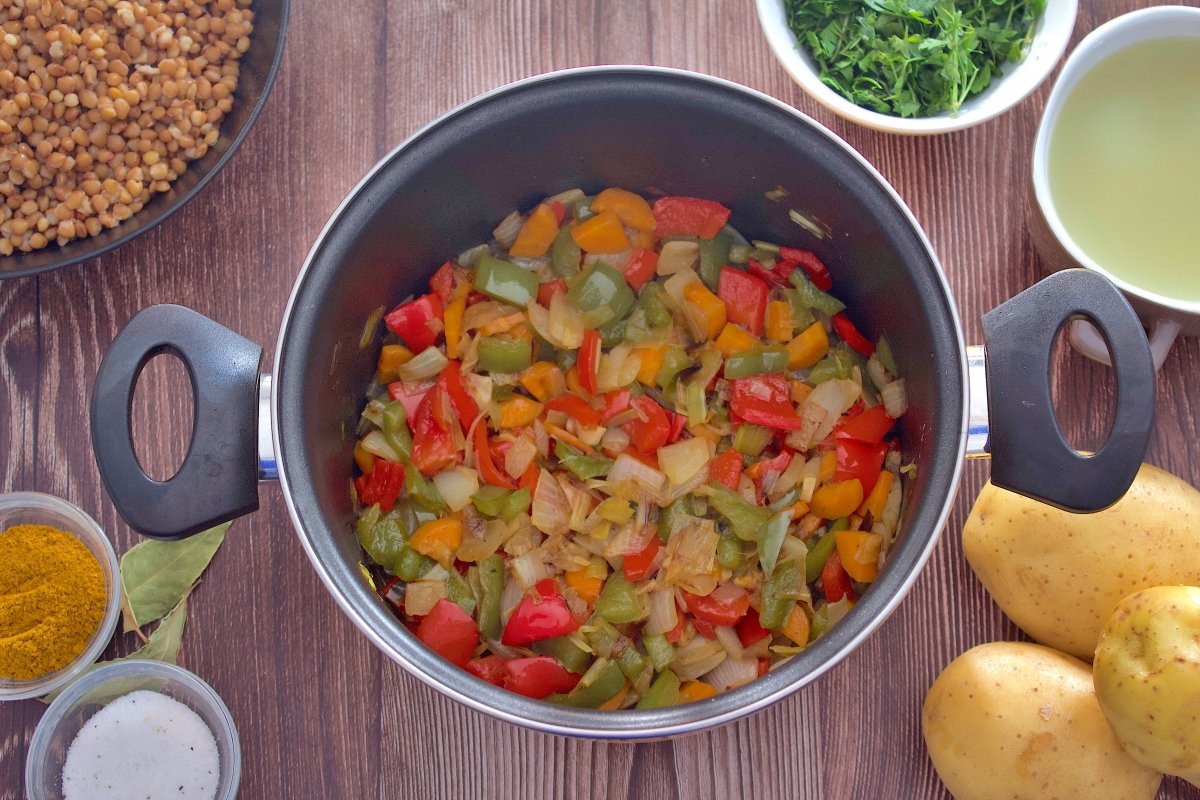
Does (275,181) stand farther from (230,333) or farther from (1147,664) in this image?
(1147,664)

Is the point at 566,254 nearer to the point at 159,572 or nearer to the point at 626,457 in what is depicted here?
the point at 626,457

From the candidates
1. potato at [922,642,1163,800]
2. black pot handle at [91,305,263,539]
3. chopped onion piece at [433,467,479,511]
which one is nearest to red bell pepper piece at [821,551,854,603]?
potato at [922,642,1163,800]

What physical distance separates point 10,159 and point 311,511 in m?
0.86

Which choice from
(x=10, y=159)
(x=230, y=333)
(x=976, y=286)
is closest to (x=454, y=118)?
(x=230, y=333)

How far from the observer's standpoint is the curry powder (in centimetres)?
148

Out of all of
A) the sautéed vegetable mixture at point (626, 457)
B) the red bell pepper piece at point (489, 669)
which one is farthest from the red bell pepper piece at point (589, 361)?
the red bell pepper piece at point (489, 669)

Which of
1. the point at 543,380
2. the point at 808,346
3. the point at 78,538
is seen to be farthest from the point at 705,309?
the point at 78,538

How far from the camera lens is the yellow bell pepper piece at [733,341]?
1471mm

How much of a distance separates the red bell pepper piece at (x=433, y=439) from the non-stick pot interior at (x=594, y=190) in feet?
0.34

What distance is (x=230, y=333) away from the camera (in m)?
1.16

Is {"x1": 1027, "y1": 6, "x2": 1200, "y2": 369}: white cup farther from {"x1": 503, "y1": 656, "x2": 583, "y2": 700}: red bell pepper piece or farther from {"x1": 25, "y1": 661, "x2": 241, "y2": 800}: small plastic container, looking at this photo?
{"x1": 25, "y1": 661, "x2": 241, "y2": 800}: small plastic container

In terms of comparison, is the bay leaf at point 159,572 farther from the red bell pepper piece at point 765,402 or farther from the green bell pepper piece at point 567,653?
the red bell pepper piece at point 765,402

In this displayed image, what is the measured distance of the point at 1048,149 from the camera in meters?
1.50

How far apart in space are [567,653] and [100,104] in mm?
1138
